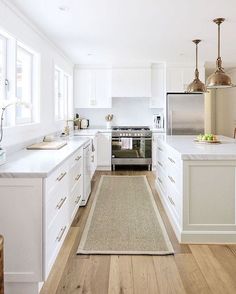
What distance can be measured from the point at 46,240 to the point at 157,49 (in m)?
4.23

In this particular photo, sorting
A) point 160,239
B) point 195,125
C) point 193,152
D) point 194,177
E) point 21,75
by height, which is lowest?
point 160,239

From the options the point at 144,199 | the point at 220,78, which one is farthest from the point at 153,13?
the point at 144,199

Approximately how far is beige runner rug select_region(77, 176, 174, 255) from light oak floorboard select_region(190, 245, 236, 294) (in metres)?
0.25

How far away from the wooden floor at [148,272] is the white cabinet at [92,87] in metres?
4.81

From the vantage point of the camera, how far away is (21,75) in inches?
166

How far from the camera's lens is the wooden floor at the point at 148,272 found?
2.31m

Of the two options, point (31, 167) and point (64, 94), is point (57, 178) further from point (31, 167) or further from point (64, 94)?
point (64, 94)

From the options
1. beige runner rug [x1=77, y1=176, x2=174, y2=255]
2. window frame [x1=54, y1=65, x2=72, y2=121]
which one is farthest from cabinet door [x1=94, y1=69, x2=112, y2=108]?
beige runner rug [x1=77, y1=176, x2=174, y2=255]

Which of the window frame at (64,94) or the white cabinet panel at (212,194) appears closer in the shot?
the white cabinet panel at (212,194)

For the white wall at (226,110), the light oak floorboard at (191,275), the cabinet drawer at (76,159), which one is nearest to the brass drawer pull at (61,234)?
the cabinet drawer at (76,159)

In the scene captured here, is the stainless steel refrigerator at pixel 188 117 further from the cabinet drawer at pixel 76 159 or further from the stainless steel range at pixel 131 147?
the cabinet drawer at pixel 76 159

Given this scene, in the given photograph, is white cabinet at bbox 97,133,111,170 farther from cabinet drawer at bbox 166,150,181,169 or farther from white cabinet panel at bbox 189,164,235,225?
white cabinet panel at bbox 189,164,235,225

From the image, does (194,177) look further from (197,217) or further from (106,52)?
(106,52)

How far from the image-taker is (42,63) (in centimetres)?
457
